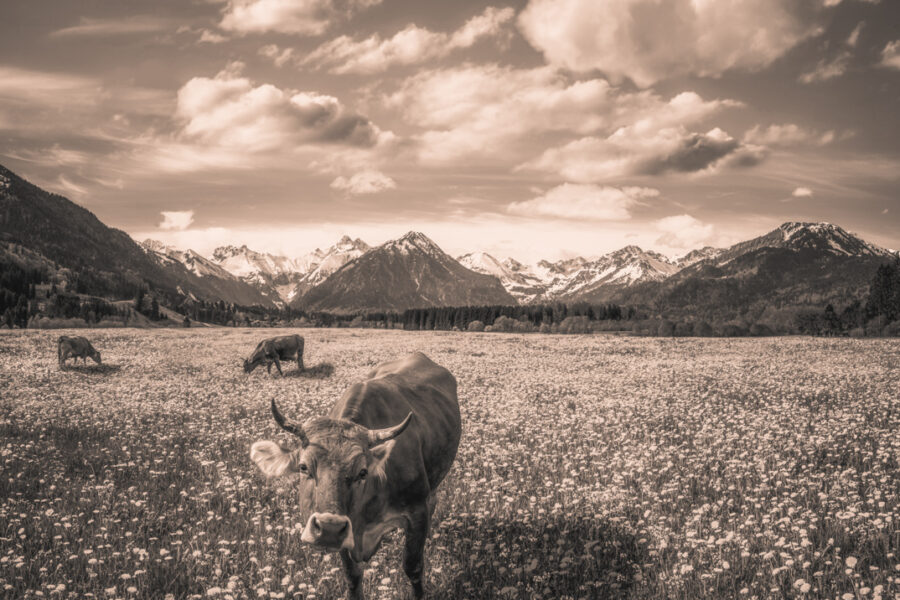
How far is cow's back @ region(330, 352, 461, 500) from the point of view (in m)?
6.77

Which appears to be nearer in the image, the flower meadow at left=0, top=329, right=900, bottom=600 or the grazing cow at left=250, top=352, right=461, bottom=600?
the grazing cow at left=250, top=352, right=461, bottom=600

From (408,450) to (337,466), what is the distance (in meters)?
1.66

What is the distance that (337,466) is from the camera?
5.34 meters

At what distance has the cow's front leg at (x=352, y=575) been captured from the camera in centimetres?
621

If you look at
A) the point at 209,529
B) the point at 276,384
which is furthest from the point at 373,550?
the point at 276,384

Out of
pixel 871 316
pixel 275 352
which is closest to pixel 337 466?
pixel 275 352

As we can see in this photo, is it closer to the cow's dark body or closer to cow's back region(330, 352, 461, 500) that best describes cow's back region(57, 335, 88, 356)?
cow's back region(330, 352, 461, 500)

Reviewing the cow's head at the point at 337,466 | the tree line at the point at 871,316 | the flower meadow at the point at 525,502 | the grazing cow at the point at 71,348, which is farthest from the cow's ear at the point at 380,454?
the tree line at the point at 871,316

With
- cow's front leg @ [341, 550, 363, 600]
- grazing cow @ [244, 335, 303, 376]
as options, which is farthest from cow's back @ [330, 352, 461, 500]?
grazing cow @ [244, 335, 303, 376]

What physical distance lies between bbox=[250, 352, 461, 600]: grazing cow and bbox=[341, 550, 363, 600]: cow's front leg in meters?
0.01

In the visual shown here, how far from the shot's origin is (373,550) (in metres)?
6.34

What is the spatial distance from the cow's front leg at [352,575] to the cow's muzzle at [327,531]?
135 cm

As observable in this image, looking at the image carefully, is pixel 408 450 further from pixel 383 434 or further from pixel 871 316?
pixel 871 316

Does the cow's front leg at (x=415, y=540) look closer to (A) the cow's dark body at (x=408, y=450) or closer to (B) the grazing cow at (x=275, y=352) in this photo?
(A) the cow's dark body at (x=408, y=450)
